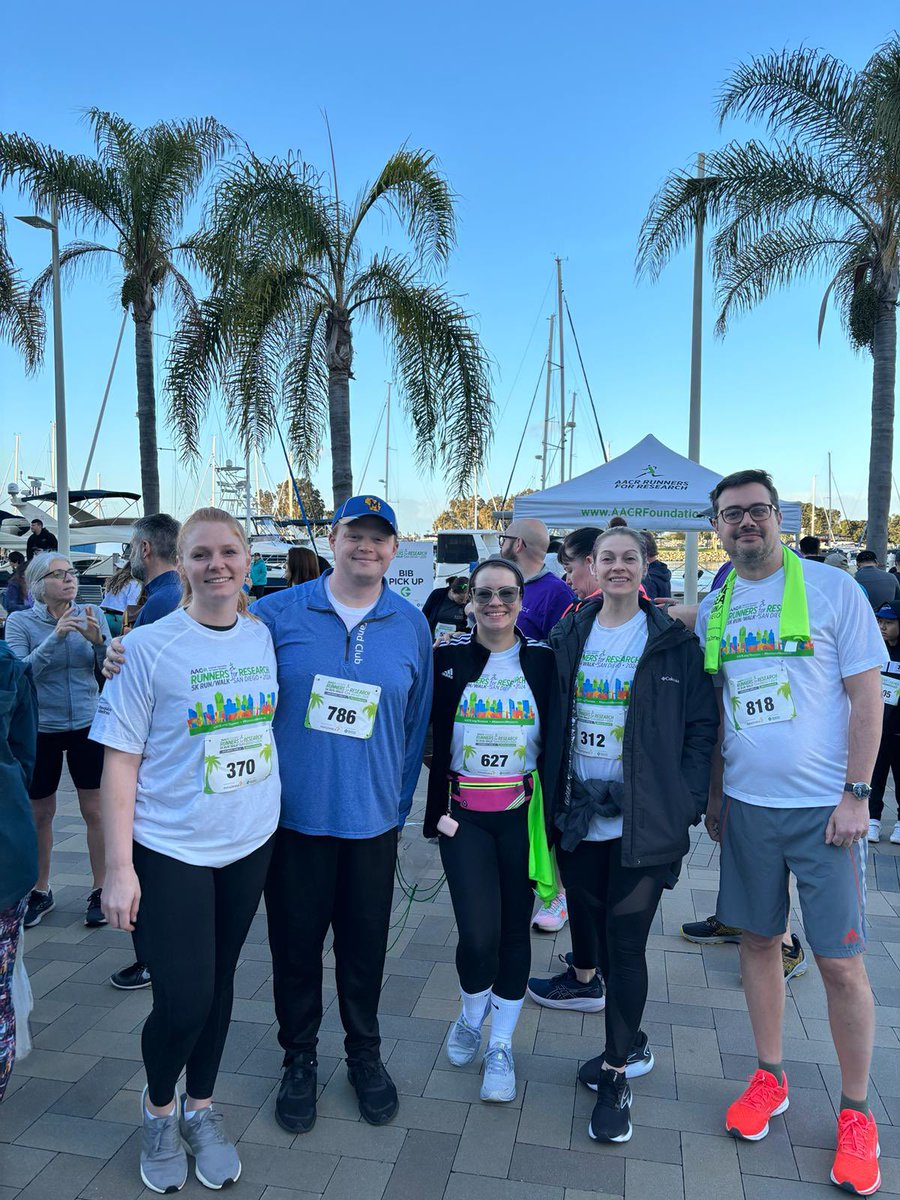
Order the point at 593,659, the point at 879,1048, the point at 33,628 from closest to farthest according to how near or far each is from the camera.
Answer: the point at 593,659 → the point at 879,1048 → the point at 33,628

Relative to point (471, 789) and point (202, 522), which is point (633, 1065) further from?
point (202, 522)

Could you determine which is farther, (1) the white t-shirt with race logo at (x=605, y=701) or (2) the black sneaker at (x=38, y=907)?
(2) the black sneaker at (x=38, y=907)

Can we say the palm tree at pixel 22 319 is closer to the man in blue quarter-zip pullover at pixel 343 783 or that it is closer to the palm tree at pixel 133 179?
the palm tree at pixel 133 179

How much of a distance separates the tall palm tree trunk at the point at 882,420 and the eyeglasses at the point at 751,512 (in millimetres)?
11702

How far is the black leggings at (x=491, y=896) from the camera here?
2.88 metres

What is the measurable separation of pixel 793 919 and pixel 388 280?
907 cm

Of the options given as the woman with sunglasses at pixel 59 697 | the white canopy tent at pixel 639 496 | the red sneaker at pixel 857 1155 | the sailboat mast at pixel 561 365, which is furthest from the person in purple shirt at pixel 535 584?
the sailboat mast at pixel 561 365

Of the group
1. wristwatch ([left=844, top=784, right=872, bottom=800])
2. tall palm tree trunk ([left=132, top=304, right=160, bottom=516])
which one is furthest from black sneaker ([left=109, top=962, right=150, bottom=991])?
tall palm tree trunk ([left=132, top=304, right=160, bottom=516])

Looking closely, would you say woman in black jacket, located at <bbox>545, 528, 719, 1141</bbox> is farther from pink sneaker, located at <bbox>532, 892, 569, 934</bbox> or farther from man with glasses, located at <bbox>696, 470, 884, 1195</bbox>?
pink sneaker, located at <bbox>532, 892, 569, 934</bbox>

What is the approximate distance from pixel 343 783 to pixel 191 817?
0.50 metres

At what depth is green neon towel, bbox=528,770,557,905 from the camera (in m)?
2.91

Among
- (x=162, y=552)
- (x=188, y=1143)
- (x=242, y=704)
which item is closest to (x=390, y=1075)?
(x=188, y=1143)

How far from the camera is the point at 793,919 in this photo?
4.41m

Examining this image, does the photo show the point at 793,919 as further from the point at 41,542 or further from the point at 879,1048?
the point at 41,542
